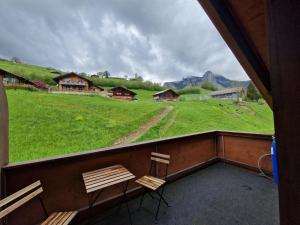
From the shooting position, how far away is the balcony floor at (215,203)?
7.22 feet

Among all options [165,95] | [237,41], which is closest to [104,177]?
[237,41]

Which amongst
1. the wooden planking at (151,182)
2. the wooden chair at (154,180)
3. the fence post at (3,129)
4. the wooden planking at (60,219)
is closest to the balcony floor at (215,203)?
the wooden chair at (154,180)

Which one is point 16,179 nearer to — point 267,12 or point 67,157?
point 67,157

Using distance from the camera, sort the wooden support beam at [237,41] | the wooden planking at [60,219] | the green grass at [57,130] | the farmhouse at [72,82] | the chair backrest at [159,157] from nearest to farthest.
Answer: the wooden planking at [60,219] → the wooden support beam at [237,41] → the chair backrest at [159,157] → the green grass at [57,130] → the farmhouse at [72,82]

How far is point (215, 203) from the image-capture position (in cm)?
259

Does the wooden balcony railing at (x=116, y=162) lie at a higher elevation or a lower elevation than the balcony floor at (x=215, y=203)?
higher

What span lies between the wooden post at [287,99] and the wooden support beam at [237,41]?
1265 millimetres

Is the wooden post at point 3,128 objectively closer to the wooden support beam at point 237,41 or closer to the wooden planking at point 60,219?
the wooden planking at point 60,219

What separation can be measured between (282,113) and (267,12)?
466 mm

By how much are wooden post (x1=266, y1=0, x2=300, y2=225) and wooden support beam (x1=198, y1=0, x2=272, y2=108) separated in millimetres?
1265

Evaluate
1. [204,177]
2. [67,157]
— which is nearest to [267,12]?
[67,157]

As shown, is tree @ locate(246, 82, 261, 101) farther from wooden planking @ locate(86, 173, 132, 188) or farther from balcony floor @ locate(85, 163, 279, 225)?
wooden planking @ locate(86, 173, 132, 188)

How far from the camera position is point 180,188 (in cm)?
307

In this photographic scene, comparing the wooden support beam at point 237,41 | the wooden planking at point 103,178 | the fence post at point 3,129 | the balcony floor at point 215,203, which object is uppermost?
the wooden support beam at point 237,41
